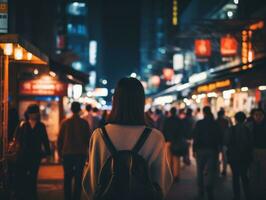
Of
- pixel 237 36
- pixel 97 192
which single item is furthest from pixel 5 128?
pixel 237 36

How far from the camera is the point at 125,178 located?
3.43 m

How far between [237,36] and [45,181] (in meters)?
11.4

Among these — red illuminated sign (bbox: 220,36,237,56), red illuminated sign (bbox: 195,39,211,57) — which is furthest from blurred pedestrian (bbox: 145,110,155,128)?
red illuminated sign (bbox: 195,39,211,57)

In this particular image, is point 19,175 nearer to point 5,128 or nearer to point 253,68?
point 5,128

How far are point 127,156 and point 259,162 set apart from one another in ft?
21.1

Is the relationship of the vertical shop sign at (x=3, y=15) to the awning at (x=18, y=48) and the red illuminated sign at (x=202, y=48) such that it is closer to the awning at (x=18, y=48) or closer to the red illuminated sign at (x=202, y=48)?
the awning at (x=18, y=48)

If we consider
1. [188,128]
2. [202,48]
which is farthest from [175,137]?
[202,48]

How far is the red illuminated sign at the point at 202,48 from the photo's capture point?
945 inches

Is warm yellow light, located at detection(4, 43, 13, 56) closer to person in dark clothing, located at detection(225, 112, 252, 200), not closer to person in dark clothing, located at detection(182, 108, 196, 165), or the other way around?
person in dark clothing, located at detection(225, 112, 252, 200)

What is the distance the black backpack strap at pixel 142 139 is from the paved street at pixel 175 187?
6878 mm

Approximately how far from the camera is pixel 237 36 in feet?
68.6

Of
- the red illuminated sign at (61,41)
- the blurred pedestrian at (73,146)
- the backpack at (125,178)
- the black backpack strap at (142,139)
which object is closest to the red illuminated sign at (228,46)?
the red illuminated sign at (61,41)

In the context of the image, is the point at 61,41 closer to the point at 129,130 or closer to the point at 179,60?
the point at 179,60

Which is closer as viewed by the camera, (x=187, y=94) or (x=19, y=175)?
(x=19, y=175)
